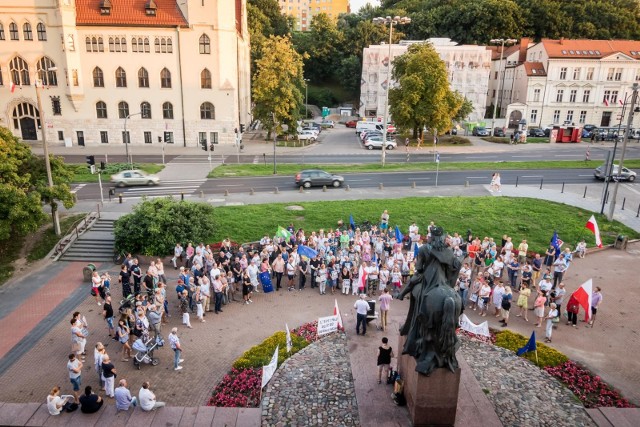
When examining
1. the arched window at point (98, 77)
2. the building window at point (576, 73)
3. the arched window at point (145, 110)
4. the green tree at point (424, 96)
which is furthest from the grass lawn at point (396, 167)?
the building window at point (576, 73)

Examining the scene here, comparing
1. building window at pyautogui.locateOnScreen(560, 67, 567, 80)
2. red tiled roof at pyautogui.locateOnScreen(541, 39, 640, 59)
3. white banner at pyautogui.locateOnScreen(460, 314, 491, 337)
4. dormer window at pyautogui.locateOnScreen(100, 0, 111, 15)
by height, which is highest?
dormer window at pyautogui.locateOnScreen(100, 0, 111, 15)

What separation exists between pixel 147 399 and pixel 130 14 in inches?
1973

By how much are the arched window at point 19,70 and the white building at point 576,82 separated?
60197 millimetres

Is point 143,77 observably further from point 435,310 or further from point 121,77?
point 435,310

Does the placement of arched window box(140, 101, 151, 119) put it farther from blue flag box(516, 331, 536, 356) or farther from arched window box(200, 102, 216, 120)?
blue flag box(516, 331, 536, 356)

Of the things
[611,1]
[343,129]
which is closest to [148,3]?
[343,129]

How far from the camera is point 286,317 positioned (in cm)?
1781

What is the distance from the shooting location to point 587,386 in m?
13.4

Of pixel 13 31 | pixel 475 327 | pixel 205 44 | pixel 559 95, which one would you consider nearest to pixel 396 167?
pixel 205 44

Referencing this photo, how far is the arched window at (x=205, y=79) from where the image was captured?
54562 mm

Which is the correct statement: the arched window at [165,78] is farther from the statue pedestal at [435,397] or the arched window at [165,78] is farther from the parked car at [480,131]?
the statue pedestal at [435,397]

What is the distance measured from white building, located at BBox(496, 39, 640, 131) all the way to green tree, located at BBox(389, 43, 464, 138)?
1975 cm

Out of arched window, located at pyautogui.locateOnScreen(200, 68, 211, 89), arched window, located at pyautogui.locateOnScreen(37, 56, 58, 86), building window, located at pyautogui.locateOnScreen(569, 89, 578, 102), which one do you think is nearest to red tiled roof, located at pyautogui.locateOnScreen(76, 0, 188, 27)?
arched window, located at pyautogui.locateOnScreen(200, 68, 211, 89)

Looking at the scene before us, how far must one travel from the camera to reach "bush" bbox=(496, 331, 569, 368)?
48.0 ft
